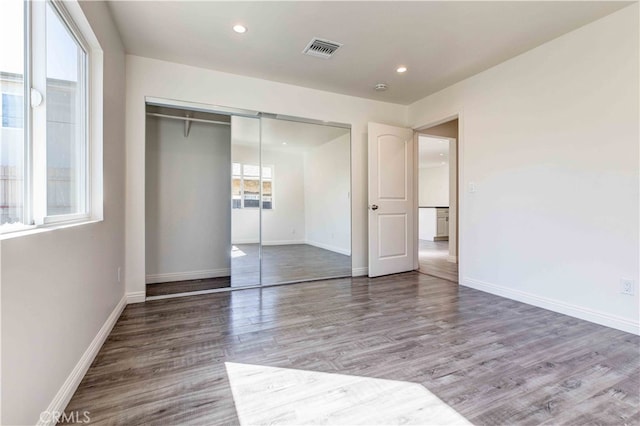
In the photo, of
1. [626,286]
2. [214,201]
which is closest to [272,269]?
[214,201]

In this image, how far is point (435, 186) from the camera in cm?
1137

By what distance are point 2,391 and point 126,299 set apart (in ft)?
7.01

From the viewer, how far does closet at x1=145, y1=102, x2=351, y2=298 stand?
366cm

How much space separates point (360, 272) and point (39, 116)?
11.7 ft

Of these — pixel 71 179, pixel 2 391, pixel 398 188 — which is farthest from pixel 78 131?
pixel 398 188

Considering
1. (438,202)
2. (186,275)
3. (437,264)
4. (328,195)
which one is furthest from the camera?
(438,202)

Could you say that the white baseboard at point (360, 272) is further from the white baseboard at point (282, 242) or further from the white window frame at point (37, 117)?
the white window frame at point (37, 117)

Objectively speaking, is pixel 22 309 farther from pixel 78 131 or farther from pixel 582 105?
pixel 582 105

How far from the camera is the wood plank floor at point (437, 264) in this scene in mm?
4147

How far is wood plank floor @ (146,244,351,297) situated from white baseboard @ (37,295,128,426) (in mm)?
1134

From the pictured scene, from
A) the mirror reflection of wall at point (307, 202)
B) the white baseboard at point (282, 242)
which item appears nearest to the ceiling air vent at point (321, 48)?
the mirror reflection of wall at point (307, 202)

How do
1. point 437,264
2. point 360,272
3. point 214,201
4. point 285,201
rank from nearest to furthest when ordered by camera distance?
point 214,201
point 360,272
point 437,264
point 285,201

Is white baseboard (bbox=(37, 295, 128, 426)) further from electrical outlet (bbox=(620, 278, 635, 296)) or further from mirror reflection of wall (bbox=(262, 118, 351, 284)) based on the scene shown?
electrical outlet (bbox=(620, 278, 635, 296))

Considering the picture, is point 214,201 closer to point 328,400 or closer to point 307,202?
point 307,202
